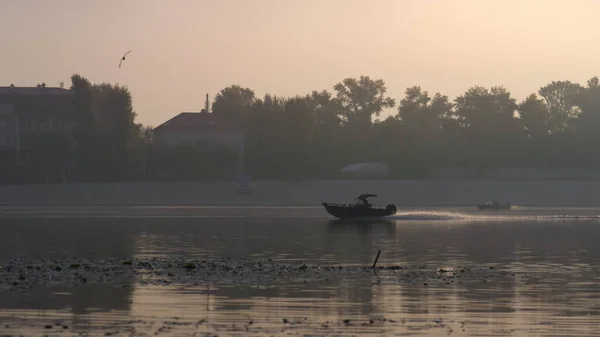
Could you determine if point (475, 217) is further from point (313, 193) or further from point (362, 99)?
point (362, 99)

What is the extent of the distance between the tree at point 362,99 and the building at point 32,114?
134 feet

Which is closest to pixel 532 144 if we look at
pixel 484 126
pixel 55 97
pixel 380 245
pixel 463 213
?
pixel 484 126

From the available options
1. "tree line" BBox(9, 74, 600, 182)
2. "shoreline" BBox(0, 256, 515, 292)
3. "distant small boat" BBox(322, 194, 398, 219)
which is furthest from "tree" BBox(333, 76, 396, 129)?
"shoreline" BBox(0, 256, 515, 292)

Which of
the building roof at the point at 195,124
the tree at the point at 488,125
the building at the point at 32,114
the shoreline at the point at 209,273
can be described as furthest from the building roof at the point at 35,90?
the shoreline at the point at 209,273

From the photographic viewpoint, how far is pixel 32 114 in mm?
138000

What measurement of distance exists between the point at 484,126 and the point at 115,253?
10429 centimetres

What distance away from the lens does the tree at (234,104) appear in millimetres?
150500

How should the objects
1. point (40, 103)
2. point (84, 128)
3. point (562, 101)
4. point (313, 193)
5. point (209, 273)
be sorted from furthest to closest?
point (562, 101)
point (40, 103)
point (84, 128)
point (313, 193)
point (209, 273)

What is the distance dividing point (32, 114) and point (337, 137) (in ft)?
125

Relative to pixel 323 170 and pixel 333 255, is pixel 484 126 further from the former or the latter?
pixel 333 255

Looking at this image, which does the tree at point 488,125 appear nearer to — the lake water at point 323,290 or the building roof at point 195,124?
the building roof at point 195,124

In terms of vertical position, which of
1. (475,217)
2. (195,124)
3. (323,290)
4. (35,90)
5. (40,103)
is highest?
(35,90)

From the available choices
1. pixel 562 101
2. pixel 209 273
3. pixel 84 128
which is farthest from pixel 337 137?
pixel 209 273

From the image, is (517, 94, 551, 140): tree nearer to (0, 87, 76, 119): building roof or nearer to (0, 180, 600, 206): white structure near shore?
(0, 180, 600, 206): white structure near shore
